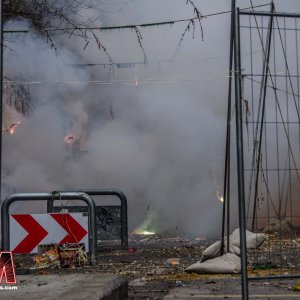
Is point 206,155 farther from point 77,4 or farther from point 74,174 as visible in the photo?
point 77,4

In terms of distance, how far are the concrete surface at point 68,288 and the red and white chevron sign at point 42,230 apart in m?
1.65

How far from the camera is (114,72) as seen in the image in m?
13.0

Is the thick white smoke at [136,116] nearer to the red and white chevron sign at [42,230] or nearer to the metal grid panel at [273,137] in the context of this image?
the metal grid panel at [273,137]

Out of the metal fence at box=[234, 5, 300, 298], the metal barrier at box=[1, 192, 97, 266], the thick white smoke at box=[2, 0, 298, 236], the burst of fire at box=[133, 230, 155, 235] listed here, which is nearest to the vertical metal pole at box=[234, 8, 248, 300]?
the metal fence at box=[234, 5, 300, 298]

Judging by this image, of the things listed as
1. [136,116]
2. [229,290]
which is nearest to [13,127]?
[136,116]

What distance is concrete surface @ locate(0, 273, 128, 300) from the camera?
3568 millimetres

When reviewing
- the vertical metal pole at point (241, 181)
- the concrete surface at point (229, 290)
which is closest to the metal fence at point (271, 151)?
the concrete surface at point (229, 290)

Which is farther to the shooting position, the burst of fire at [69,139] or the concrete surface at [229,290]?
the burst of fire at [69,139]

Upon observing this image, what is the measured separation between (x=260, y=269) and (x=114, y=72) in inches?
324

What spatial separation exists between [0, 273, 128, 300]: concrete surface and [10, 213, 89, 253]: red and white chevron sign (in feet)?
5.40

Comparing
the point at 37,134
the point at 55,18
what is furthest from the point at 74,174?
the point at 55,18

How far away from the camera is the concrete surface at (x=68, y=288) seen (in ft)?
11.7

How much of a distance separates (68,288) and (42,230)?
2468 mm

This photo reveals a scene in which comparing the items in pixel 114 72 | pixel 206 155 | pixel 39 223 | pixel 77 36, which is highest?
pixel 77 36
